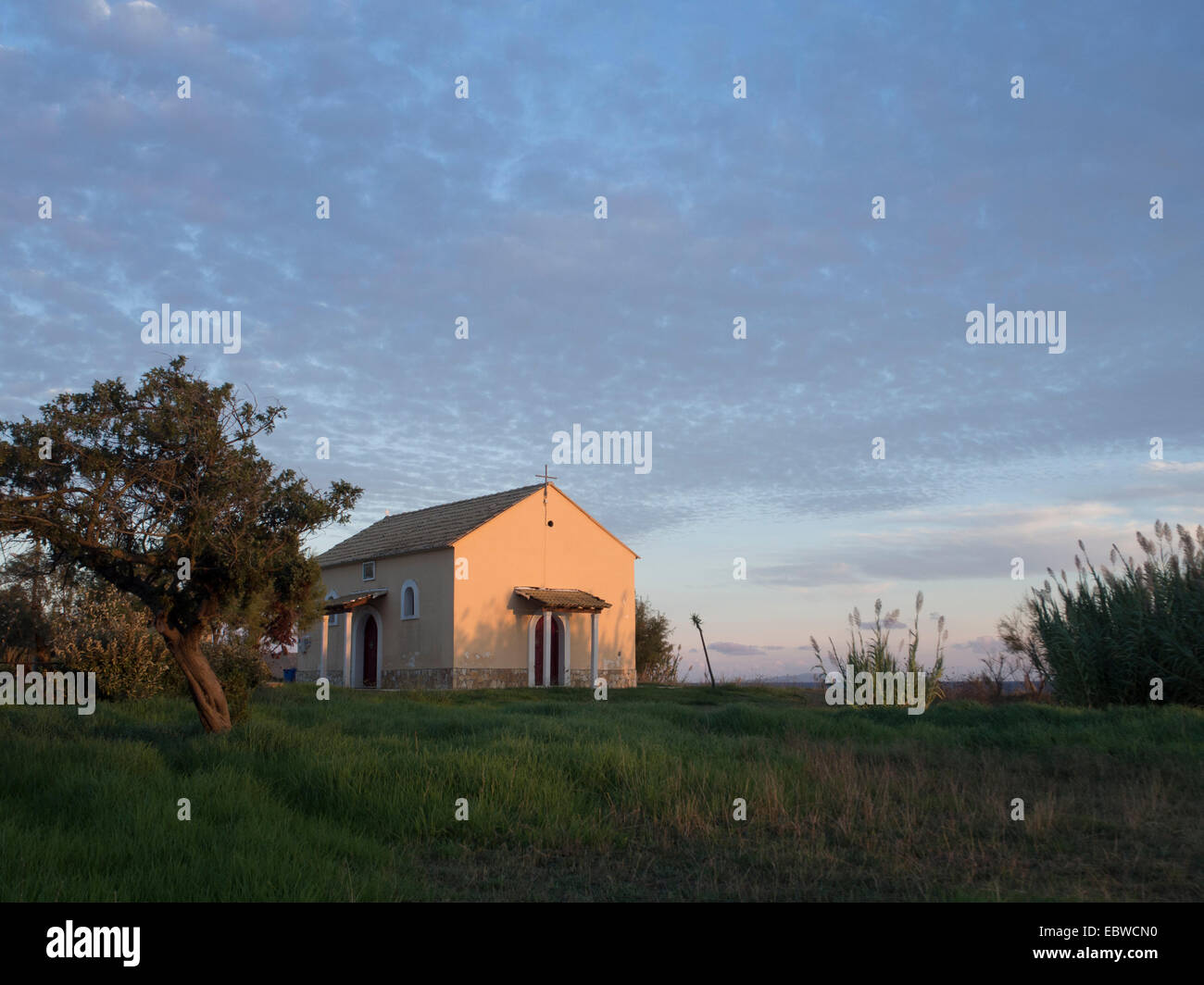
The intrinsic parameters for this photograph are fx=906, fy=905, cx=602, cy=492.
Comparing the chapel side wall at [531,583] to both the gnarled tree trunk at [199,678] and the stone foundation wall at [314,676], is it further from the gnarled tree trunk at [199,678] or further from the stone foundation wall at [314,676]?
the gnarled tree trunk at [199,678]

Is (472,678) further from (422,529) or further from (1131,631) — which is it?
(1131,631)

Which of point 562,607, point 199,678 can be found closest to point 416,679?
point 562,607

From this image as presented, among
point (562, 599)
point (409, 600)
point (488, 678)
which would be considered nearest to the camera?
point (488, 678)

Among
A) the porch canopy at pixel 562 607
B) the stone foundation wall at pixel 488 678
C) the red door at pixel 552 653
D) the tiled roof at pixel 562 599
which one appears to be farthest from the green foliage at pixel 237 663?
the red door at pixel 552 653

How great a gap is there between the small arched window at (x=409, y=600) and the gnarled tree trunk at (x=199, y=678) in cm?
1778

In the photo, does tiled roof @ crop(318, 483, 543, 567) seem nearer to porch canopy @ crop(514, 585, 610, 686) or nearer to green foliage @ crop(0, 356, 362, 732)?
porch canopy @ crop(514, 585, 610, 686)

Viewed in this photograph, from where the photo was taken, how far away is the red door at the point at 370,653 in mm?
32344

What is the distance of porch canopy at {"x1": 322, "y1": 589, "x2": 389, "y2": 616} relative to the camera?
102 ft

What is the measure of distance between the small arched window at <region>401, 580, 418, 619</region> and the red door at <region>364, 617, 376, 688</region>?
7.75ft

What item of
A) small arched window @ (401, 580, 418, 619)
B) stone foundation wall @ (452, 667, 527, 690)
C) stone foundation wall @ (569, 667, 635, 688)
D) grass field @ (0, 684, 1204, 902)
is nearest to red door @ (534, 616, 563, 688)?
stone foundation wall @ (569, 667, 635, 688)

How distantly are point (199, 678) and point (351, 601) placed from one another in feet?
63.0

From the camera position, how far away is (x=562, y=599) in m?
29.6

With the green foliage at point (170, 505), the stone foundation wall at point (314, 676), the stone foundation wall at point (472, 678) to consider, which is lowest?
the stone foundation wall at point (314, 676)
